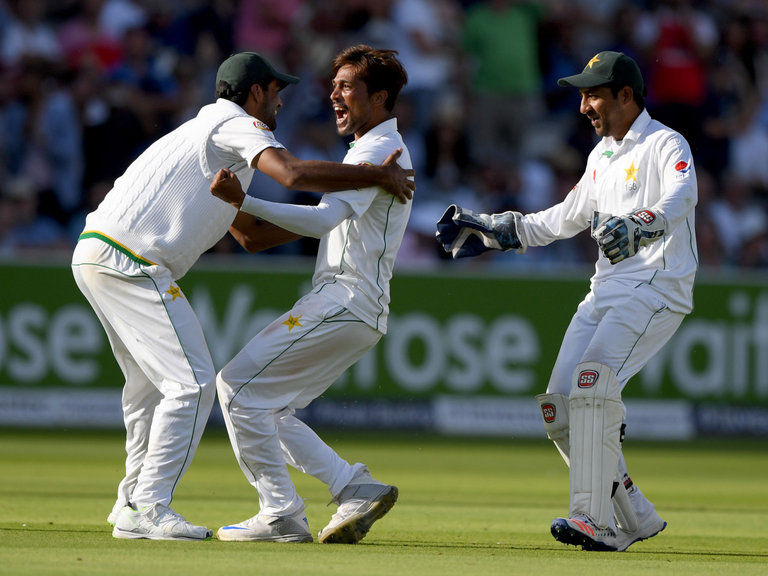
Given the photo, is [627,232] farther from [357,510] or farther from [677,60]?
[677,60]

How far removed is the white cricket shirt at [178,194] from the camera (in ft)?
20.6

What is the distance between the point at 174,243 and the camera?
632 cm

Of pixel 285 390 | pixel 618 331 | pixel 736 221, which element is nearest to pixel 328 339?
pixel 285 390

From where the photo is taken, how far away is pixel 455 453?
42.0 feet

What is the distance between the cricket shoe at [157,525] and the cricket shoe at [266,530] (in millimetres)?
185

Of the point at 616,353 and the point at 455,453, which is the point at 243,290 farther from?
the point at 616,353

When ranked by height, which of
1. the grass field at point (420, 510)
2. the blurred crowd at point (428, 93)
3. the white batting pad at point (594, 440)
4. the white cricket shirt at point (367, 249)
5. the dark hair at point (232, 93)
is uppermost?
the blurred crowd at point (428, 93)

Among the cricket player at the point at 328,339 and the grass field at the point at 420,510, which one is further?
the cricket player at the point at 328,339


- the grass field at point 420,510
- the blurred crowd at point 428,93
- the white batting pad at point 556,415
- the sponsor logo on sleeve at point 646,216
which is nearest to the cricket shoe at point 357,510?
the grass field at point 420,510

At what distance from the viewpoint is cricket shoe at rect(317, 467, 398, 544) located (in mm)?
6406

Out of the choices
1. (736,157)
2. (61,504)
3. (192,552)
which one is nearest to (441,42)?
(736,157)

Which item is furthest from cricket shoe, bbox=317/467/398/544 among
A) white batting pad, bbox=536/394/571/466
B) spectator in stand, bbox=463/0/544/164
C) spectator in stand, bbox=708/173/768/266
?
spectator in stand, bbox=708/173/768/266

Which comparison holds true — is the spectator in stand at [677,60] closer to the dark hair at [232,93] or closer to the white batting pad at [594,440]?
the white batting pad at [594,440]

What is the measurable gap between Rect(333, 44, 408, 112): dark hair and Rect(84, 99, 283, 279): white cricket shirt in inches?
23.7
